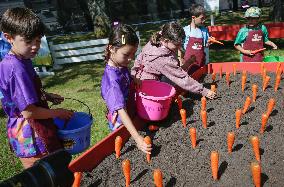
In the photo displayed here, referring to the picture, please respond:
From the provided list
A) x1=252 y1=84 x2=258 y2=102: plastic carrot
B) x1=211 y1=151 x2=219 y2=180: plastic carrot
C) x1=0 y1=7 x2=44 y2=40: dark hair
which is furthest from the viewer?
x1=252 y1=84 x2=258 y2=102: plastic carrot

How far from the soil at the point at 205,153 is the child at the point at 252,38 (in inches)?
53.2

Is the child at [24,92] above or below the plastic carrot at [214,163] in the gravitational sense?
above

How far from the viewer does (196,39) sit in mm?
4375

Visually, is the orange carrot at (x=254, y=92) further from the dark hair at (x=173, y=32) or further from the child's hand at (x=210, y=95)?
the dark hair at (x=173, y=32)

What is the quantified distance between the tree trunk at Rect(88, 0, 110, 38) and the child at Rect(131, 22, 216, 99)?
24.4ft

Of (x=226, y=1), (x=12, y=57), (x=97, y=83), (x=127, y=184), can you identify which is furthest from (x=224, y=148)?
(x=226, y=1)

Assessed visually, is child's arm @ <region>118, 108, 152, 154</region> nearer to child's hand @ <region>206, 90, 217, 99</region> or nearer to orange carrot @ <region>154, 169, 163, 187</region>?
orange carrot @ <region>154, 169, 163, 187</region>

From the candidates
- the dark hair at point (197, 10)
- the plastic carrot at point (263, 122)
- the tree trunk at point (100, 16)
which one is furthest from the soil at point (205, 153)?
the tree trunk at point (100, 16)

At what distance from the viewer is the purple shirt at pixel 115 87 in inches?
93.8

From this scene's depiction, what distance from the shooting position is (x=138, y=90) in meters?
2.85

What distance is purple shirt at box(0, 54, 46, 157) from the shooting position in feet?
6.19

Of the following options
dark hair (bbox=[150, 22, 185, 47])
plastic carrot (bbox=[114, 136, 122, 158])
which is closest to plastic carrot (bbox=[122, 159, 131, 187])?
plastic carrot (bbox=[114, 136, 122, 158])

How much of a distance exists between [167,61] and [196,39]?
51.9 inches

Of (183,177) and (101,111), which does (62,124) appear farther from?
(101,111)
